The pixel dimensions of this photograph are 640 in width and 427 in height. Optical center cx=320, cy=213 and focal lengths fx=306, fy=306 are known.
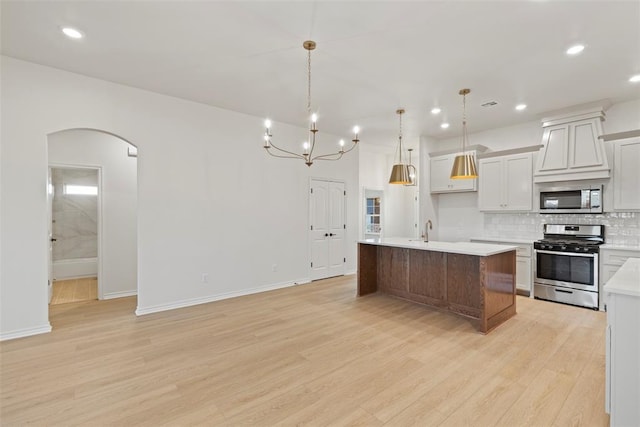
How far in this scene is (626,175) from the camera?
4223 mm

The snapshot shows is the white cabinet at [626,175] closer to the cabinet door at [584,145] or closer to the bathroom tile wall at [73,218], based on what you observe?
the cabinet door at [584,145]

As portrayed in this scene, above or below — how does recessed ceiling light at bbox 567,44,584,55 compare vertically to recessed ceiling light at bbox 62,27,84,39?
below

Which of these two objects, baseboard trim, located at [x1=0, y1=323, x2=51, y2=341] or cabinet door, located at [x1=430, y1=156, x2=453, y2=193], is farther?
cabinet door, located at [x1=430, y1=156, x2=453, y2=193]

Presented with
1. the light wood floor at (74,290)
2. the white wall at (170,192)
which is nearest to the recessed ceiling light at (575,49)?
the white wall at (170,192)

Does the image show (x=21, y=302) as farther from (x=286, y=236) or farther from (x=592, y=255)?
(x=592, y=255)

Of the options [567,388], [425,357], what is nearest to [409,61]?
[425,357]

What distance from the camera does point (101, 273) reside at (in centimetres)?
489

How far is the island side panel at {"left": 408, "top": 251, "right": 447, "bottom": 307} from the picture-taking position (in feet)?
13.7

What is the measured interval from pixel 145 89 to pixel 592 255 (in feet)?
21.5

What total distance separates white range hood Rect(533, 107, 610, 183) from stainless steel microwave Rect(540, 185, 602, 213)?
0.22 meters

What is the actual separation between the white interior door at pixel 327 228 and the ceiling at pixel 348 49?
1.94m

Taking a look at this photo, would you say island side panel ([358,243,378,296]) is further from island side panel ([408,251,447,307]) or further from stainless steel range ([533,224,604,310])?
stainless steel range ([533,224,604,310])

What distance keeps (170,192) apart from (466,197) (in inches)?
215

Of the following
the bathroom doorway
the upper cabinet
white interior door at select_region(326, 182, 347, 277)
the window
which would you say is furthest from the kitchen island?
the bathroom doorway
